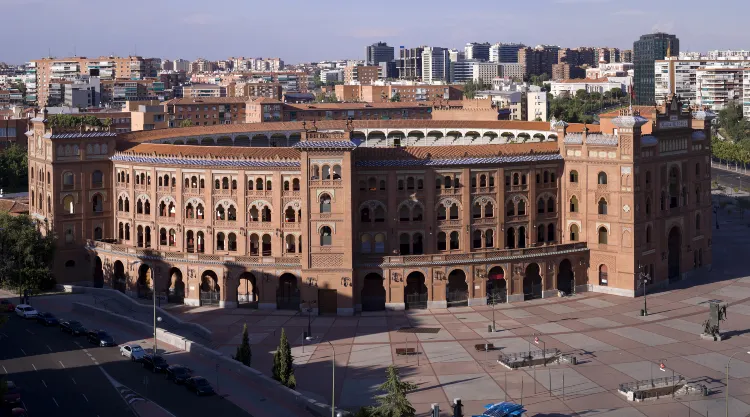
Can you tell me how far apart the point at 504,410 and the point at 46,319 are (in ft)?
178

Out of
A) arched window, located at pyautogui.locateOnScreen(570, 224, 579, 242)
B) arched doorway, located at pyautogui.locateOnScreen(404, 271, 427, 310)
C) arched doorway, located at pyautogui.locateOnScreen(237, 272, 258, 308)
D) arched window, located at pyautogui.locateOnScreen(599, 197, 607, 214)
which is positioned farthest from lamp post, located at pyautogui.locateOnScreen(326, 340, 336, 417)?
arched window, located at pyautogui.locateOnScreen(599, 197, 607, 214)

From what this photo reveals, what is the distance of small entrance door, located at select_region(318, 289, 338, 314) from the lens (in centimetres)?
11212

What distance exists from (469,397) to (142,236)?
56.7 metres

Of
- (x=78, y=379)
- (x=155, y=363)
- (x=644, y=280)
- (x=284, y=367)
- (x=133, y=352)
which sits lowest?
(x=78, y=379)

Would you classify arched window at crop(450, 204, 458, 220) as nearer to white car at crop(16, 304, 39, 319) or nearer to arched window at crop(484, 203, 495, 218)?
arched window at crop(484, 203, 495, 218)

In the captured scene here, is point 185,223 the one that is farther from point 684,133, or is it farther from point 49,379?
point 684,133

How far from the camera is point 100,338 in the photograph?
325 feet

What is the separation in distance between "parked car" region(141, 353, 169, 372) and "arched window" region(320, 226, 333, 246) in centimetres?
2740

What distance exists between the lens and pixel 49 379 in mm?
87375

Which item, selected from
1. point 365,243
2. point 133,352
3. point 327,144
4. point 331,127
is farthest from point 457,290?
point 331,127

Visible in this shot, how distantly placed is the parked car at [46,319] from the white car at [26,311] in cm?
89

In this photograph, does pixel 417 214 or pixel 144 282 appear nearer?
pixel 417 214

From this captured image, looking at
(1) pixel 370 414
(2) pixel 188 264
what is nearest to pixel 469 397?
(1) pixel 370 414

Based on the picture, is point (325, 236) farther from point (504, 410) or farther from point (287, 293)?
point (504, 410)
